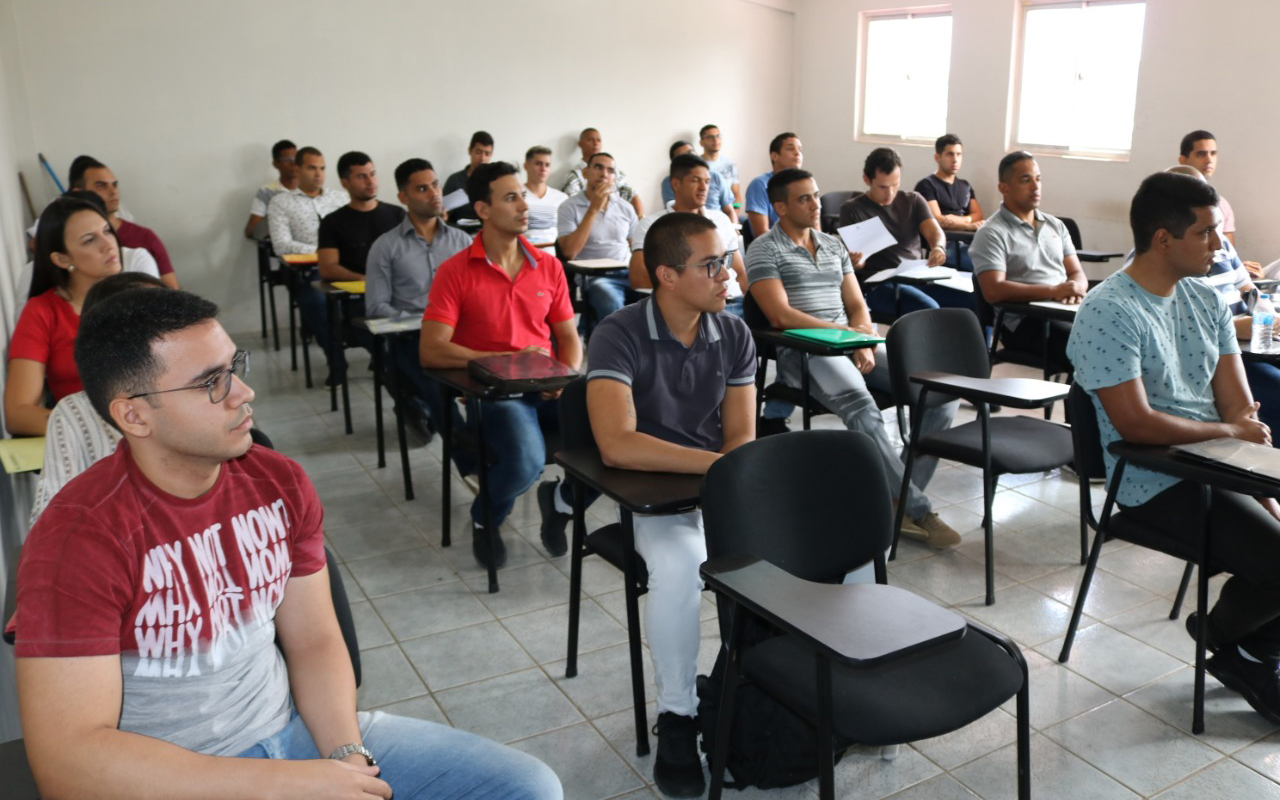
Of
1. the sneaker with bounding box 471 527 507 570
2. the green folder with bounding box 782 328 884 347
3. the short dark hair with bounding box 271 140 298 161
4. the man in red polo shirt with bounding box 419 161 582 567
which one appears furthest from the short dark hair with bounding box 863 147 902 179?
the short dark hair with bounding box 271 140 298 161

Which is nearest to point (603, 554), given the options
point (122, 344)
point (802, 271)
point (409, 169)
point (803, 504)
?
point (803, 504)

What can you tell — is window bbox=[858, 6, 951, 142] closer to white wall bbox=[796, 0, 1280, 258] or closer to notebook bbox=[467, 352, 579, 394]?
white wall bbox=[796, 0, 1280, 258]

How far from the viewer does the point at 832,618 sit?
1512 millimetres

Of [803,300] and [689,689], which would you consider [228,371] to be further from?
[803,300]

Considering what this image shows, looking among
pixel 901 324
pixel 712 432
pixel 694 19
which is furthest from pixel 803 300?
pixel 694 19

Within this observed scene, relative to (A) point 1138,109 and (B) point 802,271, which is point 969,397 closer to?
(B) point 802,271

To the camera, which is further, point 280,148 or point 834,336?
point 280,148

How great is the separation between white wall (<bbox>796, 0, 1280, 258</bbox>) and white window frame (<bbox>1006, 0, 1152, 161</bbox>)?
57 mm

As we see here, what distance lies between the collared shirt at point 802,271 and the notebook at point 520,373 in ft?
3.49

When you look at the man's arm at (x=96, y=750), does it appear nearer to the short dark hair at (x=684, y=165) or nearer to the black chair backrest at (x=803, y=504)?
the black chair backrest at (x=803, y=504)

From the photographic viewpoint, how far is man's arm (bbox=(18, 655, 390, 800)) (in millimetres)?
1142

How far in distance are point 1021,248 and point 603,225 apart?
2.48 metres

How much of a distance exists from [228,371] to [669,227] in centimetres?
131

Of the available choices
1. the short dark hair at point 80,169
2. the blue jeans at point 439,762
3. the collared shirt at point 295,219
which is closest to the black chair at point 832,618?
the blue jeans at point 439,762
